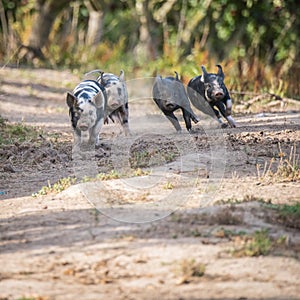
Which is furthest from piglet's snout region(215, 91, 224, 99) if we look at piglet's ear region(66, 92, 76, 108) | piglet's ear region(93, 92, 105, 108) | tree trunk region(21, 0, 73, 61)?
tree trunk region(21, 0, 73, 61)

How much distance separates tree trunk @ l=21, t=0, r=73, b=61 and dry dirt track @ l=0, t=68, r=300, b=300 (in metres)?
10.7

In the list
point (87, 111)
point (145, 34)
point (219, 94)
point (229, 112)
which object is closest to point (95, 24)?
point (145, 34)

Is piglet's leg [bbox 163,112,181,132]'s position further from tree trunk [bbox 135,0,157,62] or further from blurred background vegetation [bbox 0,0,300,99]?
tree trunk [bbox 135,0,157,62]

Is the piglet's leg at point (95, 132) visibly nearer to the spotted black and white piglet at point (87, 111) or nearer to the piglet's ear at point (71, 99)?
the spotted black and white piglet at point (87, 111)

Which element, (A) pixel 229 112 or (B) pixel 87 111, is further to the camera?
(A) pixel 229 112

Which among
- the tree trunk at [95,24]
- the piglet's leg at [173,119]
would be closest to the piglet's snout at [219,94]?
the piglet's leg at [173,119]

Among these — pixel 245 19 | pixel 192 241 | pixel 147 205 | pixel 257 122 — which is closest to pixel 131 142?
pixel 257 122

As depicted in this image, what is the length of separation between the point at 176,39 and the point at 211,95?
1086cm

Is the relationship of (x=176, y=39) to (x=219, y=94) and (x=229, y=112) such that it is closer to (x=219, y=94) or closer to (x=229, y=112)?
(x=229, y=112)

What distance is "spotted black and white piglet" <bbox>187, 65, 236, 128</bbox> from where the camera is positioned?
Answer: 419 inches

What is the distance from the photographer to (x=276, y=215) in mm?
6641

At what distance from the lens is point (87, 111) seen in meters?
9.24

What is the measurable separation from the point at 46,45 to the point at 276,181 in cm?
1381

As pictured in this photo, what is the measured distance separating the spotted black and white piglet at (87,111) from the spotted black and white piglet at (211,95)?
162 centimetres
